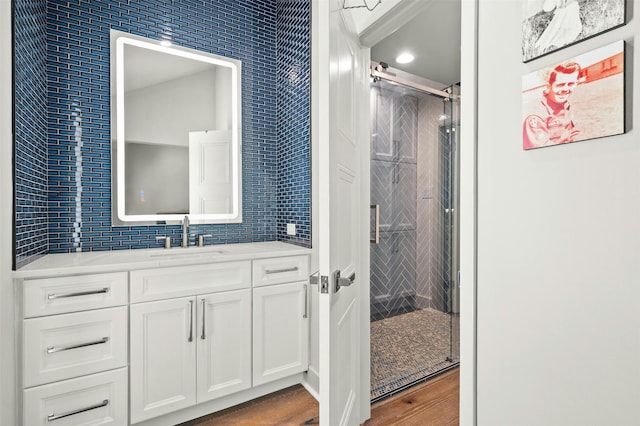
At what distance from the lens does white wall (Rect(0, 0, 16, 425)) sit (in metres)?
1.31

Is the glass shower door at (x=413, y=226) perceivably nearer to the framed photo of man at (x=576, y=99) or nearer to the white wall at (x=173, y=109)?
the white wall at (x=173, y=109)

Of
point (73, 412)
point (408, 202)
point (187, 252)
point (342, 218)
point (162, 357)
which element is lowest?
point (73, 412)

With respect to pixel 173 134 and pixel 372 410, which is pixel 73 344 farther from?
pixel 372 410

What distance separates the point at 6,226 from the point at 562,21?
1.97m

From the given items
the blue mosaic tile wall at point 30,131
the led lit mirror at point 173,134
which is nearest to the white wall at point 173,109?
the led lit mirror at point 173,134

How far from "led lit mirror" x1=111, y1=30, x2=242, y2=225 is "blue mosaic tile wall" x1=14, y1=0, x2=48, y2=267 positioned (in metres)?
0.34

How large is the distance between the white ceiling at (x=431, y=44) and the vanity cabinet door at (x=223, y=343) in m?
1.84

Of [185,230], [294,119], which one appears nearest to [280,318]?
[185,230]

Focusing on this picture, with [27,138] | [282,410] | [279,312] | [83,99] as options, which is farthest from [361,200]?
[83,99]

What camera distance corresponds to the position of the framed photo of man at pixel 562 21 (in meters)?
0.70

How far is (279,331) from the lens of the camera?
209 cm

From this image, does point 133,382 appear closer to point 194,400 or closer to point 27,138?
point 194,400

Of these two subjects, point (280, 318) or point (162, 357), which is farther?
point (280, 318)

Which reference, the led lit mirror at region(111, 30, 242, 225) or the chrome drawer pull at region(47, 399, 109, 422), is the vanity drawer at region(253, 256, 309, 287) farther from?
the chrome drawer pull at region(47, 399, 109, 422)
